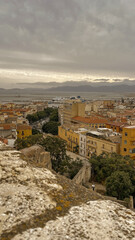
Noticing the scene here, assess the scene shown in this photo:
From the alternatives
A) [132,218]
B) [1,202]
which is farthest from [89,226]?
[1,202]

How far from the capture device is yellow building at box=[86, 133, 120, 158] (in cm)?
3173

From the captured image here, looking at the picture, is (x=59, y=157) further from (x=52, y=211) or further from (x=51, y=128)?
(x=51, y=128)

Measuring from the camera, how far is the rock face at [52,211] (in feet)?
12.5

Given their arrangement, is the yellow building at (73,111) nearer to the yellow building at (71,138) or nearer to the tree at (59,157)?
the yellow building at (71,138)

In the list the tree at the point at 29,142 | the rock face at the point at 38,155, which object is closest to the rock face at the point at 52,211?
the rock face at the point at 38,155

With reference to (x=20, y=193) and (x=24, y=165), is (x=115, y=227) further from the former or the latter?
(x=24, y=165)

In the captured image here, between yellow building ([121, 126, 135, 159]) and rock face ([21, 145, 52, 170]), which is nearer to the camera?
rock face ([21, 145, 52, 170])

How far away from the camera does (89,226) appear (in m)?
4.03

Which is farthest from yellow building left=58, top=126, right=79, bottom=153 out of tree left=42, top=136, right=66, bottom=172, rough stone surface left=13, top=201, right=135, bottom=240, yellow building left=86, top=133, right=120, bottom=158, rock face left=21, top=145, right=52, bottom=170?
rough stone surface left=13, top=201, right=135, bottom=240

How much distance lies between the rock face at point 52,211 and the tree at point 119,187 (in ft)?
44.1

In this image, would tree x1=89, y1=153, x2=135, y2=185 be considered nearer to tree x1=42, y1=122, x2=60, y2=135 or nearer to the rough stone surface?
the rough stone surface

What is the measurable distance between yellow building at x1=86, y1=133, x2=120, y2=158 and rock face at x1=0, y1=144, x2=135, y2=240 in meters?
26.9

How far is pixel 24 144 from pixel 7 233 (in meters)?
20.4

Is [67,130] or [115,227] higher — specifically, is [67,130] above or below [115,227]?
below
